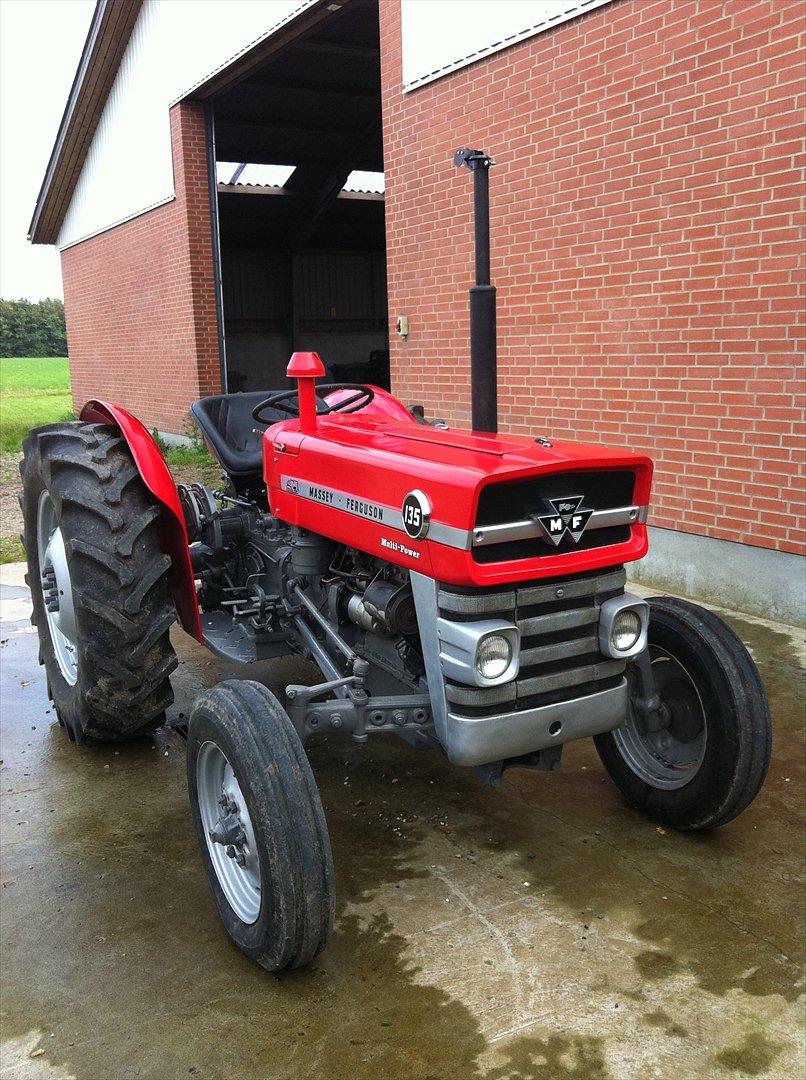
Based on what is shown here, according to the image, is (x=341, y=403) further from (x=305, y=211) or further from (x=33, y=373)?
(x=33, y=373)

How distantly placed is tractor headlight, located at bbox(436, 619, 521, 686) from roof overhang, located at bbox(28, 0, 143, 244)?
11561mm

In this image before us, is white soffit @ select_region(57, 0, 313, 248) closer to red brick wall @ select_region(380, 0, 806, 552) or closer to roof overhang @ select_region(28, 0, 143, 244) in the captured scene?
roof overhang @ select_region(28, 0, 143, 244)

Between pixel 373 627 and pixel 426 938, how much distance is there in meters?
0.83

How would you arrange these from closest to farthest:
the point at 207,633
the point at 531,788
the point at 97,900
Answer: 1. the point at 97,900
2. the point at 531,788
3. the point at 207,633

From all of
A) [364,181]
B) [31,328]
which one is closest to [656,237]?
[364,181]

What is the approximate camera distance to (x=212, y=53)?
9750 mm

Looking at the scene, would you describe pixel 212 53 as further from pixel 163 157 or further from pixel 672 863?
pixel 672 863

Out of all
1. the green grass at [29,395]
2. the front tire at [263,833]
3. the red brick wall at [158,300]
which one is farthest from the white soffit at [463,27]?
the front tire at [263,833]

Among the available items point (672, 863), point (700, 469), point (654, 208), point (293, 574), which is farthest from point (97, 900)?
point (654, 208)

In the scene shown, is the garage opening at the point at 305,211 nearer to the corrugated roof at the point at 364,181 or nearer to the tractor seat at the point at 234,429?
the corrugated roof at the point at 364,181

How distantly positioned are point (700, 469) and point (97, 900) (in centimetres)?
387

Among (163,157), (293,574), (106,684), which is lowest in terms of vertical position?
(106,684)

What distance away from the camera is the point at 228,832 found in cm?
236

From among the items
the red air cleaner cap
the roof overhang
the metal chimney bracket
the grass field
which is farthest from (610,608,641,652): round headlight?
the roof overhang
